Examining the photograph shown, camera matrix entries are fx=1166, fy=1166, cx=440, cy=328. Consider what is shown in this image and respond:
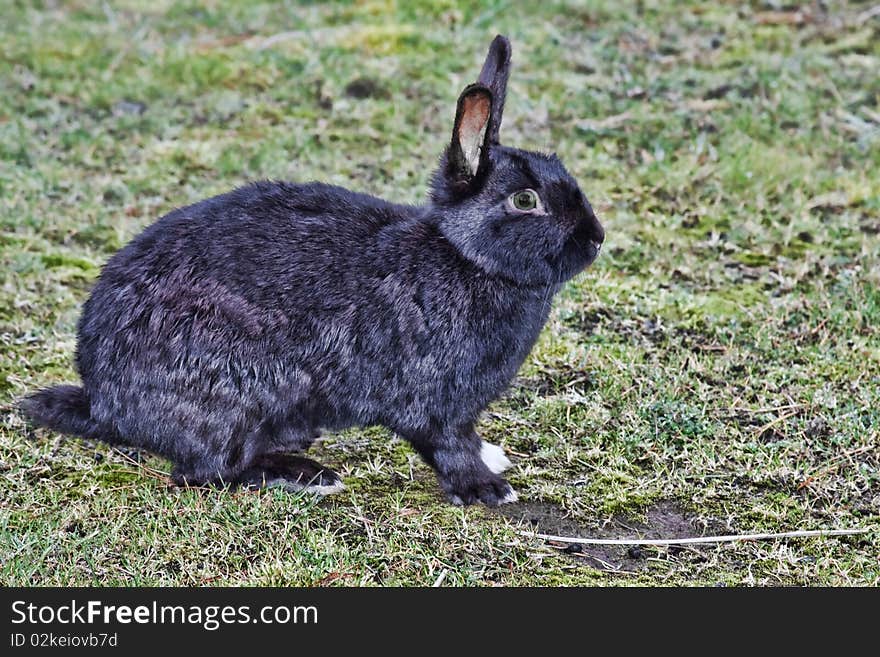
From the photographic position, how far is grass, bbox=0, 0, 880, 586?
4.56 meters

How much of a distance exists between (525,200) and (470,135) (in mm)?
340

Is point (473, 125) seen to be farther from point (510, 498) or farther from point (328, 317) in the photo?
point (510, 498)

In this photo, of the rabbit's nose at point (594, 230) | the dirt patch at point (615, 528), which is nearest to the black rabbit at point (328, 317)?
the rabbit's nose at point (594, 230)

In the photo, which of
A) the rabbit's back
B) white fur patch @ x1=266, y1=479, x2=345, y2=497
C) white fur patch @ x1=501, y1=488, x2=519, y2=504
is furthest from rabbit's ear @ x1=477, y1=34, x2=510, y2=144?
white fur patch @ x1=266, y1=479, x2=345, y2=497

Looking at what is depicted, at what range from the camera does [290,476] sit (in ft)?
15.9

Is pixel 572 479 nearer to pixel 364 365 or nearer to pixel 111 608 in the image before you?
pixel 364 365

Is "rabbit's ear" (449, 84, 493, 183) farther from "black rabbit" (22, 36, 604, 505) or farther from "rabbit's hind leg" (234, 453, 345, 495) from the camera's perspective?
"rabbit's hind leg" (234, 453, 345, 495)

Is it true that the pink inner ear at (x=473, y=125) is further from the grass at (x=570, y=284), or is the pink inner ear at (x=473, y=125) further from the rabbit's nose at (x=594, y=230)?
the grass at (x=570, y=284)

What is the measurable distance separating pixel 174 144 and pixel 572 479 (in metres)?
4.59

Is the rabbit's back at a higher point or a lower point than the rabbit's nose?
lower

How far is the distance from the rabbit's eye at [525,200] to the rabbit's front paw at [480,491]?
112cm

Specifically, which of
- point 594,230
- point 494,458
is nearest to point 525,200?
point 594,230

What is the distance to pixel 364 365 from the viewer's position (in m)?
4.77

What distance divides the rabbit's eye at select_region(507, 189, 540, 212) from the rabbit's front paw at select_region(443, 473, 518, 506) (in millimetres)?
1119
